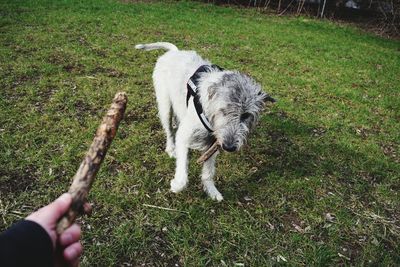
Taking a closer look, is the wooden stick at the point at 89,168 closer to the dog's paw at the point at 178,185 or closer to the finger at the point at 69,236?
the finger at the point at 69,236

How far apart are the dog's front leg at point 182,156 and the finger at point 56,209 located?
7.89ft

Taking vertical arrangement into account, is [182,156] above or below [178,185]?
above

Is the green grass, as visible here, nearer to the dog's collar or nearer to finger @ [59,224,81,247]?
the dog's collar

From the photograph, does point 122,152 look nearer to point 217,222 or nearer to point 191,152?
point 191,152

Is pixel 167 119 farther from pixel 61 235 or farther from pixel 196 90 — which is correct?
pixel 61 235

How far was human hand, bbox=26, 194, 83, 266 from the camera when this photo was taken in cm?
182

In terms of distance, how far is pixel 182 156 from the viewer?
442cm

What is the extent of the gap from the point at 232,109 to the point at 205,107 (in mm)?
359

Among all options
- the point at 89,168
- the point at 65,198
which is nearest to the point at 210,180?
the point at 89,168

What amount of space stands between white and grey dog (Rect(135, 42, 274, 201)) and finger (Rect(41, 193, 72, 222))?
2.07 metres

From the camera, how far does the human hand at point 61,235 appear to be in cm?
182

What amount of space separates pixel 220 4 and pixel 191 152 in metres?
15.3

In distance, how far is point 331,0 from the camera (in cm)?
1981

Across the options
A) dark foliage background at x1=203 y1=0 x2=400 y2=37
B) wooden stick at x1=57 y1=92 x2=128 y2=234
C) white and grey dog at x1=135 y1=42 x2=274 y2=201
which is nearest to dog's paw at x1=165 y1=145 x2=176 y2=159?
white and grey dog at x1=135 y1=42 x2=274 y2=201
